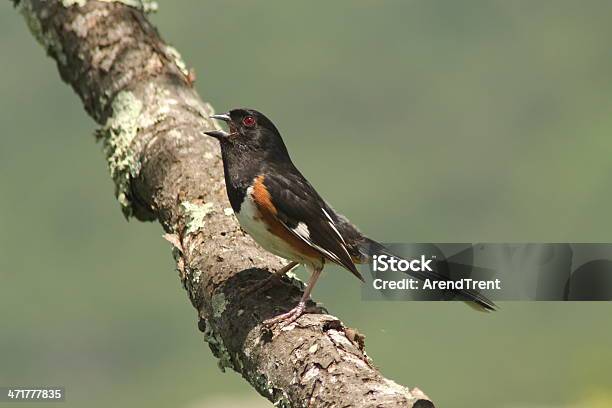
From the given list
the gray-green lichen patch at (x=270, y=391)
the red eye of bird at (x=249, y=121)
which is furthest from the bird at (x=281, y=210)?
the gray-green lichen patch at (x=270, y=391)

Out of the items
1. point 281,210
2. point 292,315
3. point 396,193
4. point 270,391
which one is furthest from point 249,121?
point 396,193

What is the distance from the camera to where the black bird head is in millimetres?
5625

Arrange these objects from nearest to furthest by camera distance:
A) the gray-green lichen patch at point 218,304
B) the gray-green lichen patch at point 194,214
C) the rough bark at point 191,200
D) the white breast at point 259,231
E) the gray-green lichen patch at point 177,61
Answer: the rough bark at point 191,200 → the gray-green lichen patch at point 218,304 → the white breast at point 259,231 → the gray-green lichen patch at point 194,214 → the gray-green lichen patch at point 177,61

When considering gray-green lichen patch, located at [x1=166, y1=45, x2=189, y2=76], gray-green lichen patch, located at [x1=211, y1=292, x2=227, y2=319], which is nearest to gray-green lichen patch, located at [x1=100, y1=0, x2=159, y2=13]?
gray-green lichen patch, located at [x1=166, y1=45, x2=189, y2=76]

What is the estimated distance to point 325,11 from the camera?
49.2m

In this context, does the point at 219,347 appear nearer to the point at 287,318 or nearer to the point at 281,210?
the point at 287,318

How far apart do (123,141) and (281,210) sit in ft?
4.40

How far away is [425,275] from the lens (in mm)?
5723

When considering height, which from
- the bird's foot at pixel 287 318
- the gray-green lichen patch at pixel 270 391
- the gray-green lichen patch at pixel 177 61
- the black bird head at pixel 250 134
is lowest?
the gray-green lichen patch at pixel 270 391

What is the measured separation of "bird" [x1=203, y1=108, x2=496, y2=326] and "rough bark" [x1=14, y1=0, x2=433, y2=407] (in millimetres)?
164

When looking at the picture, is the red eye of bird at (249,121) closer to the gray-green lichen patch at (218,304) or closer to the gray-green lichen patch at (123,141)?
the gray-green lichen patch at (123,141)

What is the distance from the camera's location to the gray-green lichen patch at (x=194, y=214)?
17.7ft

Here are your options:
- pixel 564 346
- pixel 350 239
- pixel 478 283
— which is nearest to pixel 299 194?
pixel 350 239

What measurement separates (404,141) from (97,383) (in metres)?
14.7
